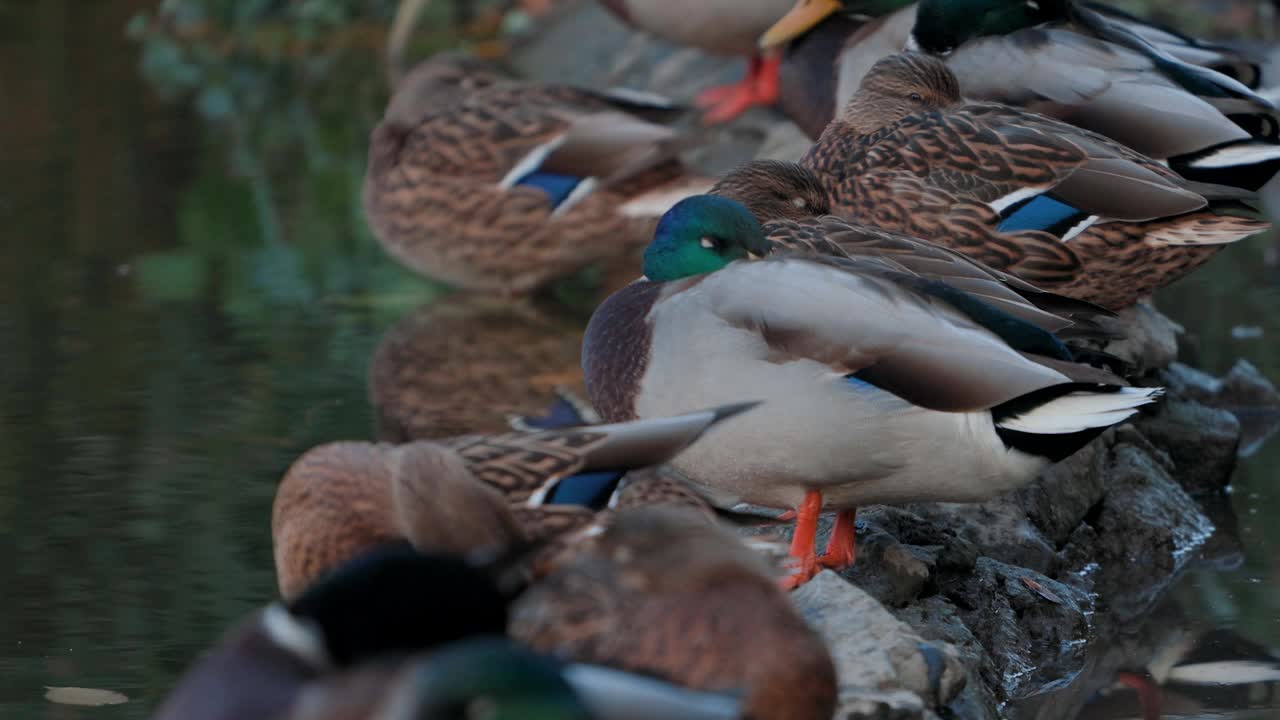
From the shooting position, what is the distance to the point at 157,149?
9.03 meters

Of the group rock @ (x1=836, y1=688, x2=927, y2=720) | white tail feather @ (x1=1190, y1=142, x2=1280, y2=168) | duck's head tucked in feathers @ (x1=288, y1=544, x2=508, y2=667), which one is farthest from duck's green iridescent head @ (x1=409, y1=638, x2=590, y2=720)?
white tail feather @ (x1=1190, y1=142, x2=1280, y2=168)

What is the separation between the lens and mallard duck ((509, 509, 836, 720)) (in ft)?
8.30

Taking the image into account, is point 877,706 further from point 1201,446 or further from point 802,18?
point 802,18

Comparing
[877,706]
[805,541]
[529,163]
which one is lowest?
[529,163]

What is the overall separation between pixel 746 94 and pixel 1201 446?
3.44 m

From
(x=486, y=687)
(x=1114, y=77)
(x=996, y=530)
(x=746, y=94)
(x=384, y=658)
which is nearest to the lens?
(x=486, y=687)

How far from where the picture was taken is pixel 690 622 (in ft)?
8.33

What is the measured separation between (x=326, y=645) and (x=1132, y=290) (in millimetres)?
2884

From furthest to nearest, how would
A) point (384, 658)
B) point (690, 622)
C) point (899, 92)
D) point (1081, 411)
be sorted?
point (899, 92), point (1081, 411), point (690, 622), point (384, 658)

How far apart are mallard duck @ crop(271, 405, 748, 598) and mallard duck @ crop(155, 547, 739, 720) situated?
54 cm

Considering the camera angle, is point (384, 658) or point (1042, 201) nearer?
point (384, 658)

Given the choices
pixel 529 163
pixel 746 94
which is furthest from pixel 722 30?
pixel 529 163

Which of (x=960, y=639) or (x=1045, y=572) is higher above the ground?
(x=960, y=639)

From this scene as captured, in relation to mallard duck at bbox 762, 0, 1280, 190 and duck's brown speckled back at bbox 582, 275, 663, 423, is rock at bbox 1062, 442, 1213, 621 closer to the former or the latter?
mallard duck at bbox 762, 0, 1280, 190
